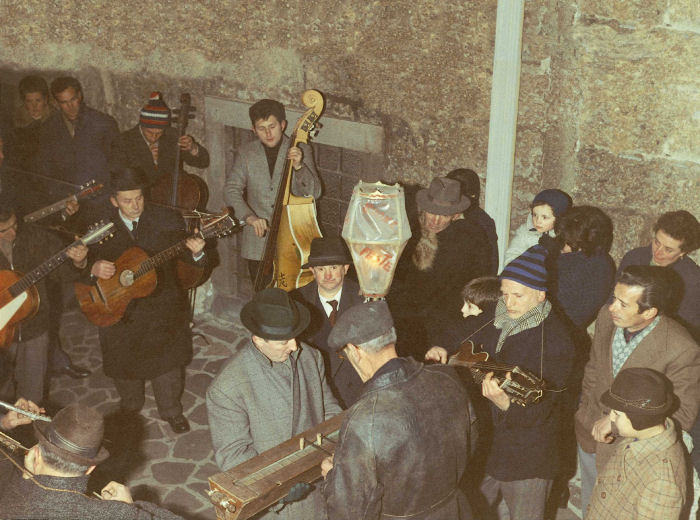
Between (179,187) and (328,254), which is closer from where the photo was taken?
(328,254)

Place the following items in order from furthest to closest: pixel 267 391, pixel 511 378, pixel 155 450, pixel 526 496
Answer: pixel 155 450 → pixel 526 496 → pixel 267 391 → pixel 511 378

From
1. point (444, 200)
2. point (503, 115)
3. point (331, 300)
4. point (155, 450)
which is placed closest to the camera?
point (331, 300)

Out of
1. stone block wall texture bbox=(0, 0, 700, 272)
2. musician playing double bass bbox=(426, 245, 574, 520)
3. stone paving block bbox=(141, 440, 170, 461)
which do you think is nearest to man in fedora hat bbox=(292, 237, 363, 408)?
musician playing double bass bbox=(426, 245, 574, 520)

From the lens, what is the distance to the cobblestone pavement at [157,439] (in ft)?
21.0

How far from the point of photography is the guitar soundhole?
6668mm

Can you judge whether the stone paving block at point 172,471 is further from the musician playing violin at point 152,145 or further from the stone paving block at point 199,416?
the musician playing violin at point 152,145

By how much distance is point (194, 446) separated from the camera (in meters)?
7.00

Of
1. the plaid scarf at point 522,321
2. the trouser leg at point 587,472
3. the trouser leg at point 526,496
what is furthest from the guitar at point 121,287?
the trouser leg at point 587,472

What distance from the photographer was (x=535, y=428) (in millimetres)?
4988

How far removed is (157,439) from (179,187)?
2.64 m

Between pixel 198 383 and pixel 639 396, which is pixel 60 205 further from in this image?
pixel 639 396

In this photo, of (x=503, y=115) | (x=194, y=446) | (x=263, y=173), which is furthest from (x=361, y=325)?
(x=263, y=173)

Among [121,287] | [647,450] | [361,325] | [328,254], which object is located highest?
[361,325]

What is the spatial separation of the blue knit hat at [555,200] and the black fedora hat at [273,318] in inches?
107
